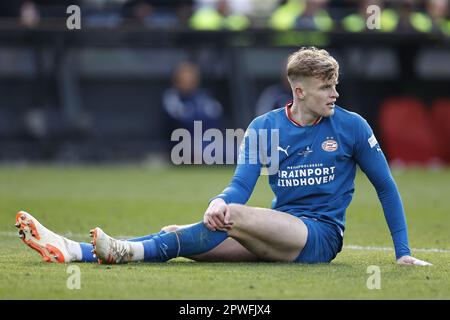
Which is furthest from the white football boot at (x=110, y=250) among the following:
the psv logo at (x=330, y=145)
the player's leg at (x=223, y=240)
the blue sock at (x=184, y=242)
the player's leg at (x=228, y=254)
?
the psv logo at (x=330, y=145)

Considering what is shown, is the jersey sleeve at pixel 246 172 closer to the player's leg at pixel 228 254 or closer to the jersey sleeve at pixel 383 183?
the player's leg at pixel 228 254

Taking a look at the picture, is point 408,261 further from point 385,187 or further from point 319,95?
point 319,95

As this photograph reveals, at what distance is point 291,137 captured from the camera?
269 inches

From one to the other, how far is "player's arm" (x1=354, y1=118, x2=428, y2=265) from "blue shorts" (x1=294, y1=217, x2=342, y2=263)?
36 cm

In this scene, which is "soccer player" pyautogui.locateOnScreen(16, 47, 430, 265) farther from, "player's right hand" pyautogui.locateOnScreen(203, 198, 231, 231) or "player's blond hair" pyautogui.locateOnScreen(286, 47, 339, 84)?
"player's right hand" pyautogui.locateOnScreen(203, 198, 231, 231)

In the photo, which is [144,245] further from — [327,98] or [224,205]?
[327,98]

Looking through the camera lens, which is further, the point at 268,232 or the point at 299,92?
the point at 299,92

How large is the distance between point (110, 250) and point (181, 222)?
12.3 ft

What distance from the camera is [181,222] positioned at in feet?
33.7

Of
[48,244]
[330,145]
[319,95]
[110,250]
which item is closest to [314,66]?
[319,95]

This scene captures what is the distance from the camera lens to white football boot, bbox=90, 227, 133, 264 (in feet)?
21.1
